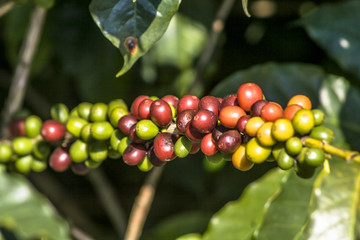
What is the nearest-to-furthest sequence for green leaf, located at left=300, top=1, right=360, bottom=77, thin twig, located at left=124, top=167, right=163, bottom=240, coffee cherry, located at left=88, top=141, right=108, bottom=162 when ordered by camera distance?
coffee cherry, located at left=88, top=141, right=108, bottom=162, green leaf, located at left=300, top=1, right=360, bottom=77, thin twig, located at left=124, top=167, right=163, bottom=240

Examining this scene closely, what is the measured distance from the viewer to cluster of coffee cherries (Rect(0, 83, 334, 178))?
3.01 ft

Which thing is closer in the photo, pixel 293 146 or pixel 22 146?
pixel 293 146

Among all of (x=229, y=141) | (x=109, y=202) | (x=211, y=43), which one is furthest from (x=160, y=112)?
(x=109, y=202)

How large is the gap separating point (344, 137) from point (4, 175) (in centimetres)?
104

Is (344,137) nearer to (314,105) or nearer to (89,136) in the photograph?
(314,105)

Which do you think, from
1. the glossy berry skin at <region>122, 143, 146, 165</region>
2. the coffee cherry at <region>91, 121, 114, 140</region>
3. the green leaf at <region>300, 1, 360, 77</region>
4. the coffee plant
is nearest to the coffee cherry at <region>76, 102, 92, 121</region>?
the coffee plant

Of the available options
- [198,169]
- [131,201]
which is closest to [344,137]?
[198,169]

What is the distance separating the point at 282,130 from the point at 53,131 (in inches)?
24.4

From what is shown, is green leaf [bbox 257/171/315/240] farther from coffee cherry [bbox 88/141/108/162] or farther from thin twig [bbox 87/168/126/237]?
thin twig [bbox 87/168/126/237]

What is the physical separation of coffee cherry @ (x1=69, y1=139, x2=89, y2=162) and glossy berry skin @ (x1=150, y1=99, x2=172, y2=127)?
11.0 inches

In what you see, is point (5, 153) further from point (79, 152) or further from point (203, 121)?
point (203, 121)

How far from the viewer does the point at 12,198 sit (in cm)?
107

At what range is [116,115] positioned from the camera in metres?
1.11

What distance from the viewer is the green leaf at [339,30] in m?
1.66
